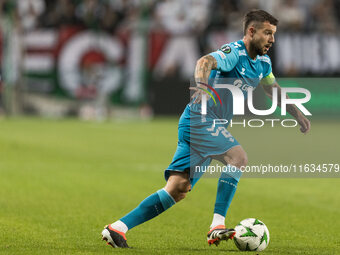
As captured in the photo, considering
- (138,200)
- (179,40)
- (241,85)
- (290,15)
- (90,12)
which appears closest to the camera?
(241,85)

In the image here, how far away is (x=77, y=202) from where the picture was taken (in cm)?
884

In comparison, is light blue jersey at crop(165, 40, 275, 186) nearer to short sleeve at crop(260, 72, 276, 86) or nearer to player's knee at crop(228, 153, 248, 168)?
player's knee at crop(228, 153, 248, 168)

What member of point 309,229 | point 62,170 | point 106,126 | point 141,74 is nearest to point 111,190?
point 62,170

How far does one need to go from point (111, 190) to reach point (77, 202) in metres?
1.19

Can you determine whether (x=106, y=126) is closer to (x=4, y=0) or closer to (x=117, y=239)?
(x=4, y=0)

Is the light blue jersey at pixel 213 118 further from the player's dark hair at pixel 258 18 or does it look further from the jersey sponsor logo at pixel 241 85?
the player's dark hair at pixel 258 18

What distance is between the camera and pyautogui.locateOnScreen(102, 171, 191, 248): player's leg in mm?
5922

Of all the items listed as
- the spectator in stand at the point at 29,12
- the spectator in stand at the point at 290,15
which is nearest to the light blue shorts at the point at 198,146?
the spectator in stand at the point at 29,12

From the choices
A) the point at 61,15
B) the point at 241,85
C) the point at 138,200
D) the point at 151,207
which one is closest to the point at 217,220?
the point at 151,207

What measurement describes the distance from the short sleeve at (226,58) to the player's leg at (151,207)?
2.77 ft

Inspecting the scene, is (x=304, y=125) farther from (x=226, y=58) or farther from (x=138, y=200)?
(x=138, y=200)

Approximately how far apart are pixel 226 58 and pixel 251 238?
4.47ft

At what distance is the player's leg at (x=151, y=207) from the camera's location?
5922 mm

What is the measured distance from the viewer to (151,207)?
6.01 metres
